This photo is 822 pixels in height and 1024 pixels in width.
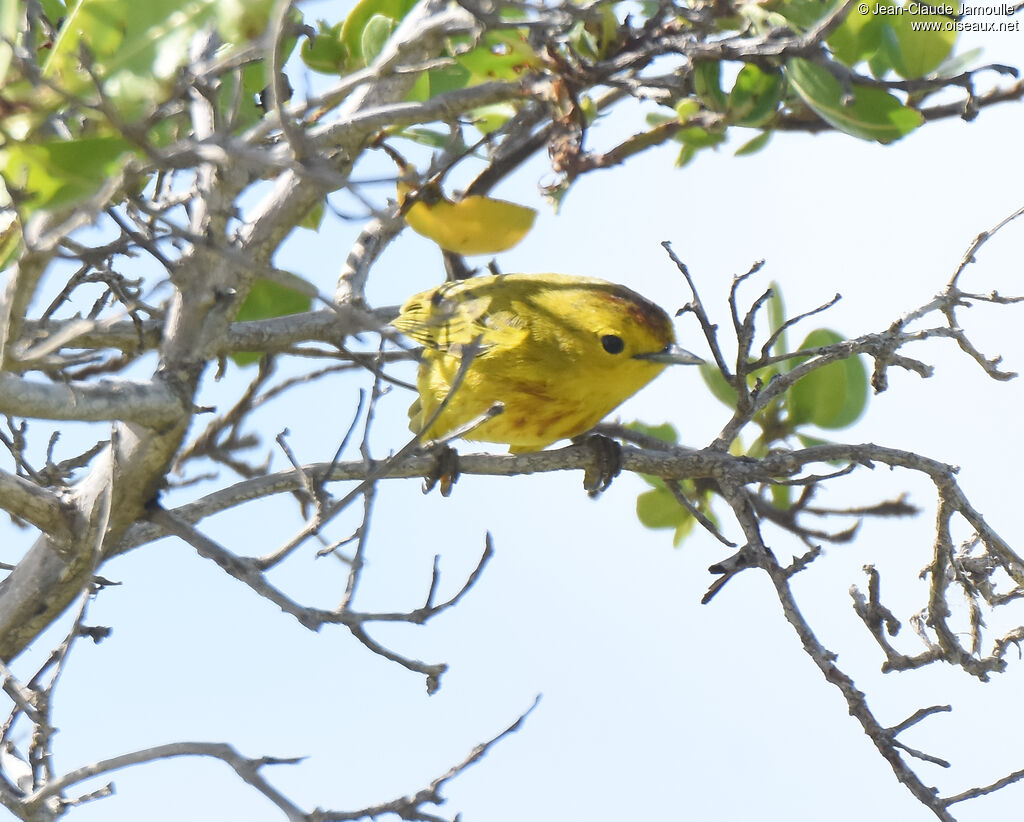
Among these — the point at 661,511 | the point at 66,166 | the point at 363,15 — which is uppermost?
the point at 363,15

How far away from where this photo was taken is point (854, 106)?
2861mm

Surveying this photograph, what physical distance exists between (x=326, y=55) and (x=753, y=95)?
161 cm

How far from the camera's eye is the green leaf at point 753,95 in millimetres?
2895

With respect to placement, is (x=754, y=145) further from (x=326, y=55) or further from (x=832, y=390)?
(x=326, y=55)

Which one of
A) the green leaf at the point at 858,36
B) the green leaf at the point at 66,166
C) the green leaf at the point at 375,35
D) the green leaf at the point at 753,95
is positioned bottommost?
the green leaf at the point at 66,166

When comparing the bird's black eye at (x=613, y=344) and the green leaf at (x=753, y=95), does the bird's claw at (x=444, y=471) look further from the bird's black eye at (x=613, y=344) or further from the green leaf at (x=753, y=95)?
the green leaf at (x=753, y=95)

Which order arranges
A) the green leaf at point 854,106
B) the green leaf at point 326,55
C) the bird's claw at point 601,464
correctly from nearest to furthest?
the green leaf at point 854,106 → the green leaf at point 326,55 → the bird's claw at point 601,464

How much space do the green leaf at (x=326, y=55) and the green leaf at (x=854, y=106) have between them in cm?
168

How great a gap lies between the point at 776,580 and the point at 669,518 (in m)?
1.15

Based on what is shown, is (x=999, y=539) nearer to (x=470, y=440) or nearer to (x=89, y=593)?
(x=470, y=440)

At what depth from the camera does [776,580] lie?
3.36 metres

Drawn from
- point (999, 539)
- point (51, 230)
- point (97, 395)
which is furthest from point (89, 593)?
point (999, 539)

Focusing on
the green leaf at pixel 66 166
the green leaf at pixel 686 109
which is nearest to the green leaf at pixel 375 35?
the green leaf at pixel 686 109

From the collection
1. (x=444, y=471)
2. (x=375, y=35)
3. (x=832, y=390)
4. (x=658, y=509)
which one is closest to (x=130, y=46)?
(x=375, y=35)
